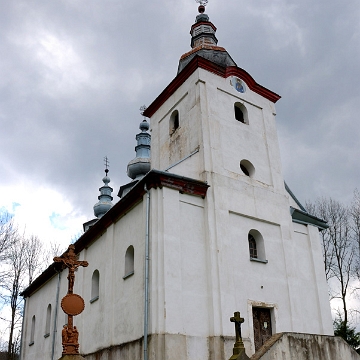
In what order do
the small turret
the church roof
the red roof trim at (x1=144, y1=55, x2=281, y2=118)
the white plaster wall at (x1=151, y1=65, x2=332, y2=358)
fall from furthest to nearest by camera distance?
the small turret → the red roof trim at (x1=144, y1=55, x2=281, y2=118) → the church roof → the white plaster wall at (x1=151, y1=65, x2=332, y2=358)

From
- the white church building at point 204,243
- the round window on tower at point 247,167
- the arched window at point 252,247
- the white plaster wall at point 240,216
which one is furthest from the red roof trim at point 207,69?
the arched window at point 252,247

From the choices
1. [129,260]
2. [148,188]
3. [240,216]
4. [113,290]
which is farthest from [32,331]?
[240,216]

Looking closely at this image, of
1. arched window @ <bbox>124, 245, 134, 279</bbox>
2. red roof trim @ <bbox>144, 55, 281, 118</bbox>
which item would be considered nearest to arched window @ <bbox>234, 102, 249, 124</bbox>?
→ red roof trim @ <bbox>144, 55, 281, 118</bbox>

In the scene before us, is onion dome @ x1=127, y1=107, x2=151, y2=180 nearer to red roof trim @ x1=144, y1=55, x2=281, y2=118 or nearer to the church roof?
red roof trim @ x1=144, y1=55, x2=281, y2=118

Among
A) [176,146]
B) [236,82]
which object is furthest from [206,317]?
[236,82]

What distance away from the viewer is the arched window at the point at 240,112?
768 inches

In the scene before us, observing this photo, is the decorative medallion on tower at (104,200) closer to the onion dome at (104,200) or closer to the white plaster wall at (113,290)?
the onion dome at (104,200)

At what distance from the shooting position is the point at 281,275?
Result: 54.9 ft

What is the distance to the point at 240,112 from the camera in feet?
64.8

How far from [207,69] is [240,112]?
2.31m

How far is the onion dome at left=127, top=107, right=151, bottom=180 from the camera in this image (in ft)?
115

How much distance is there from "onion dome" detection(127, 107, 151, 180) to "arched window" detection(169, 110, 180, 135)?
576 inches

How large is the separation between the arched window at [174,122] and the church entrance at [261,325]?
8189 millimetres

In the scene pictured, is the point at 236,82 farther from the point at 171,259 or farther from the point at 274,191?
the point at 171,259
